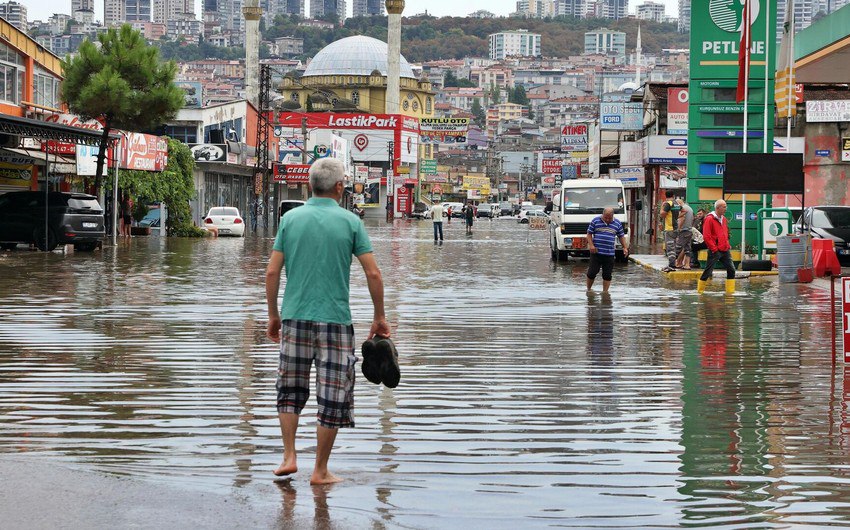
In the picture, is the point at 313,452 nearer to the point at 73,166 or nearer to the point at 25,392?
the point at 25,392

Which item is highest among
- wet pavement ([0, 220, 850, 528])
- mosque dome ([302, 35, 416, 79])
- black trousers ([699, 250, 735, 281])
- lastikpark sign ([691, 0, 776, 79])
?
mosque dome ([302, 35, 416, 79])

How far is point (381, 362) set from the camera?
7102 mm

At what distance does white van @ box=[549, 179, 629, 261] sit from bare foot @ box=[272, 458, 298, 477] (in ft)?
90.7

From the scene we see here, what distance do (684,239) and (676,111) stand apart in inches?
941

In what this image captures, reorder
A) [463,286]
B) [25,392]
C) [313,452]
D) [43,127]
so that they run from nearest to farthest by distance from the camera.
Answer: [313,452], [25,392], [463,286], [43,127]

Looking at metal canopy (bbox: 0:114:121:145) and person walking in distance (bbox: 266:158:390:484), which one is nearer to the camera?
person walking in distance (bbox: 266:158:390:484)

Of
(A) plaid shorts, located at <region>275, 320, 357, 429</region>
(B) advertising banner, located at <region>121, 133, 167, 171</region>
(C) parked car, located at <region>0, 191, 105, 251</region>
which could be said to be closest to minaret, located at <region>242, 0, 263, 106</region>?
(B) advertising banner, located at <region>121, 133, 167, 171</region>

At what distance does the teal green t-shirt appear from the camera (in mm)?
6875

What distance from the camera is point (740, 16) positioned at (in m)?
31.0

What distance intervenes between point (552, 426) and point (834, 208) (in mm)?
23540

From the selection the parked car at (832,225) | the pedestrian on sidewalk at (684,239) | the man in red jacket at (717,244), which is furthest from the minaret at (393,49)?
the man in red jacket at (717,244)

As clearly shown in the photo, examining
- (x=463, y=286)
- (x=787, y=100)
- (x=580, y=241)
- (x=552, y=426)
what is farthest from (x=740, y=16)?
(x=552, y=426)

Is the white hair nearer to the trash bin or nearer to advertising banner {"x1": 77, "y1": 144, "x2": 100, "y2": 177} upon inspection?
the trash bin

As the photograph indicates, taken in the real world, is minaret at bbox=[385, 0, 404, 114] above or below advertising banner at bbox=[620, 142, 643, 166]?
above
